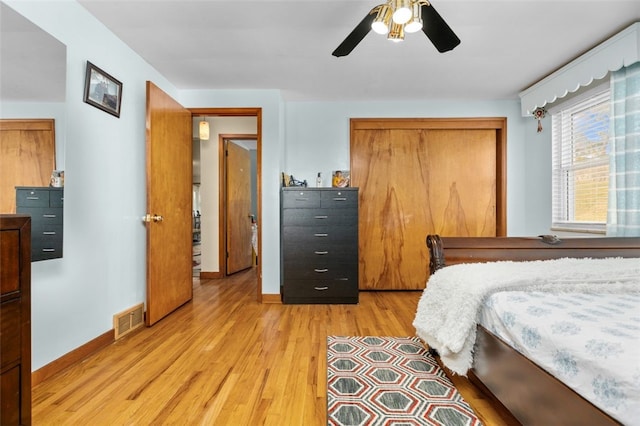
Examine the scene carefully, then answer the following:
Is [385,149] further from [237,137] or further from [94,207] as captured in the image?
[94,207]

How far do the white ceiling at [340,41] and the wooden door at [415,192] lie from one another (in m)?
0.59

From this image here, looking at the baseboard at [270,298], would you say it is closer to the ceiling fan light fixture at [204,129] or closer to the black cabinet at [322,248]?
the black cabinet at [322,248]

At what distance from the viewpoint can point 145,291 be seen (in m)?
2.70

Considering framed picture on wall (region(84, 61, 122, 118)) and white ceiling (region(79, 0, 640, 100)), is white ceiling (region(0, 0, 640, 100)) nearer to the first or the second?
white ceiling (region(79, 0, 640, 100))

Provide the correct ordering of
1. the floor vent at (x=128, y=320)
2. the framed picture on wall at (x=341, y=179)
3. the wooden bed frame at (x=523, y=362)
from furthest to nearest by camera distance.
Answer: the framed picture on wall at (x=341, y=179) → the floor vent at (x=128, y=320) → the wooden bed frame at (x=523, y=362)

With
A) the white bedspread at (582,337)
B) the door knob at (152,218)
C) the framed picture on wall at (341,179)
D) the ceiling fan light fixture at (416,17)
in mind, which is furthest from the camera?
the framed picture on wall at (341,179)

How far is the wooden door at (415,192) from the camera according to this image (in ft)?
12.3

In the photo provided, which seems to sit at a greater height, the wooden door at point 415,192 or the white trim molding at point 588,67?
the white trim molding at point 588,67

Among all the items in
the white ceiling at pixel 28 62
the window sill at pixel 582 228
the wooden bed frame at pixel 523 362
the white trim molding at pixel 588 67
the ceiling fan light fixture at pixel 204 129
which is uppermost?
the white trim molding at pixel 588 67

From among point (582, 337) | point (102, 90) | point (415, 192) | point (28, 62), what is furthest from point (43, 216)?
point (415, 192)

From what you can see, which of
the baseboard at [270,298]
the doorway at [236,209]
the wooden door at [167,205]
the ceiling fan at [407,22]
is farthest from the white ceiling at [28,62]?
the doorway at [236,209]

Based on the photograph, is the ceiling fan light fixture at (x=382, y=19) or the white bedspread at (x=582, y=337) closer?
the white bedspread at (x=582, y=337)

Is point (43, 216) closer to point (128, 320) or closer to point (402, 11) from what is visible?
point (128, 320)

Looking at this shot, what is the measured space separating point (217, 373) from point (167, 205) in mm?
1617
